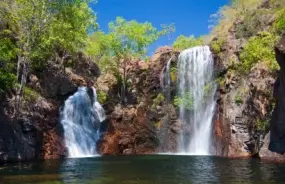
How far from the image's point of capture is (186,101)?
49.2 metres

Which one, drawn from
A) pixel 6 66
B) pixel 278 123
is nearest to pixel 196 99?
pixel 278 123

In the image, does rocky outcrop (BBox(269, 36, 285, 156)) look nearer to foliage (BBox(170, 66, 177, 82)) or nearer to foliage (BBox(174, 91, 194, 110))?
foliage (BBox(174, 91, 194, 110))

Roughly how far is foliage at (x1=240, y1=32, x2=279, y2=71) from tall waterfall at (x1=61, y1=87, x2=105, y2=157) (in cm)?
1917

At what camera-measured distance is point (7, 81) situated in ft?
111

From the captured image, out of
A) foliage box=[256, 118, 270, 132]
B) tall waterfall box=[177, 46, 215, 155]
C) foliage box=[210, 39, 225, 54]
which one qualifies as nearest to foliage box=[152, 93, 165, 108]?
tall waterfall box=[177, 46, 215, 155]

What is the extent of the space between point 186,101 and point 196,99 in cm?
135

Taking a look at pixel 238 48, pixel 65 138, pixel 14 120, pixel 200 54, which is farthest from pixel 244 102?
pixel 14 120

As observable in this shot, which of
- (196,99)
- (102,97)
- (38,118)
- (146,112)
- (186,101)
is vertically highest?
(102,97)

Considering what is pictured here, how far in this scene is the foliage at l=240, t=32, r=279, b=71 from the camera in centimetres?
3962

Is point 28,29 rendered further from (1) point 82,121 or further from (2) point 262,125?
(2) point 262,125

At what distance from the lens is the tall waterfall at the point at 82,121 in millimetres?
44219

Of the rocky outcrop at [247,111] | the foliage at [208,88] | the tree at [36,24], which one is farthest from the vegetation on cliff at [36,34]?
the rocky outcrop at [247,111]

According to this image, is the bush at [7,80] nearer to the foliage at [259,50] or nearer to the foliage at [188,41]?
the foliage at [259,50]

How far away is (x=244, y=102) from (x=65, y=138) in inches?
771
